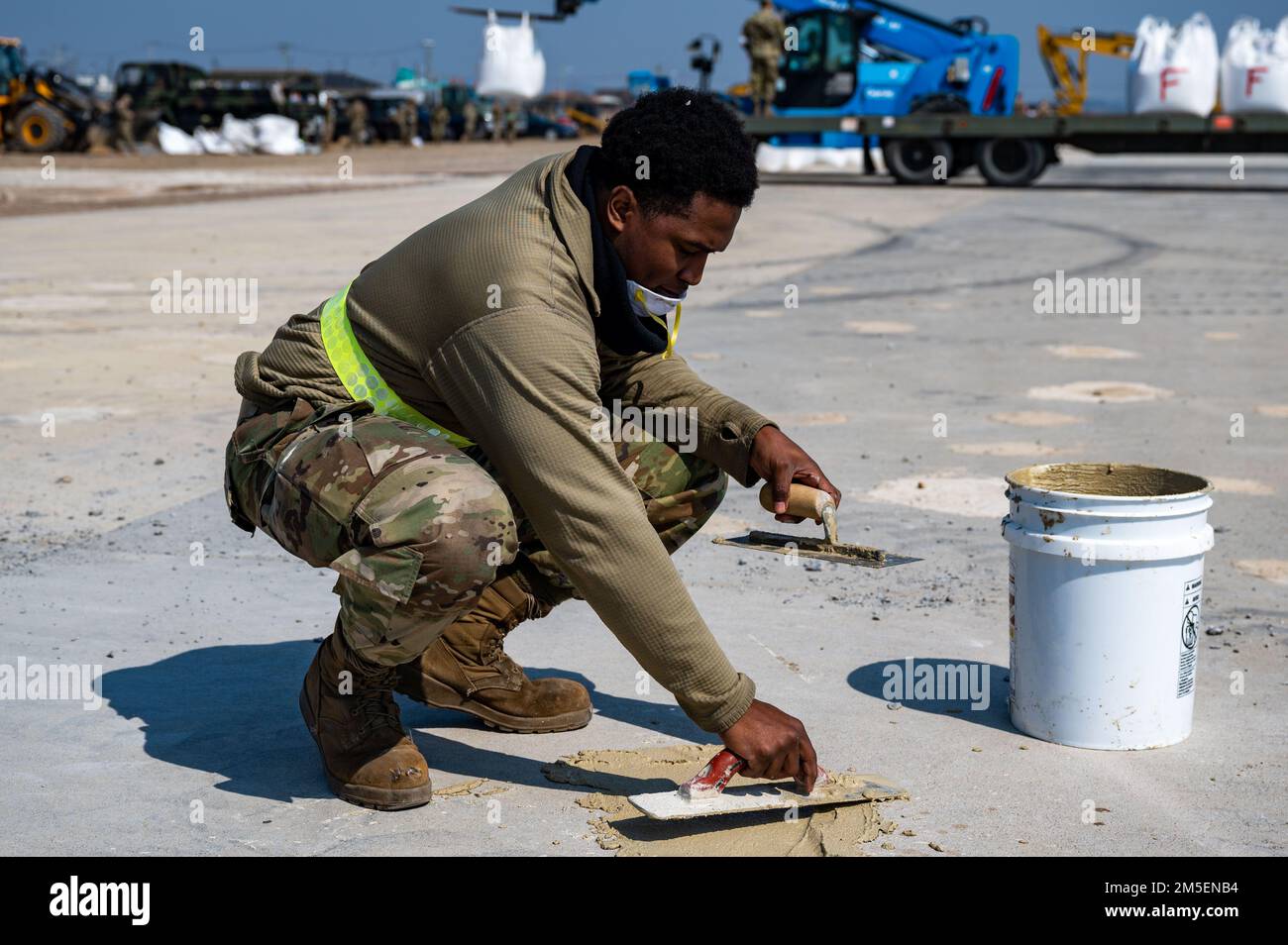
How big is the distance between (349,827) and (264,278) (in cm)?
898

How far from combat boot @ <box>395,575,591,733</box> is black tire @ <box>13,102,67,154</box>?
32.4 m

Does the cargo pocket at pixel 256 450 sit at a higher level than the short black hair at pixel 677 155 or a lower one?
lower

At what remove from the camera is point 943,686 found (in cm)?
363

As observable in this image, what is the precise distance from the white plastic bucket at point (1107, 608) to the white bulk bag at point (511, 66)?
5285cm

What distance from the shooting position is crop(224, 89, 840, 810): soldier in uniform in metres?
2.53

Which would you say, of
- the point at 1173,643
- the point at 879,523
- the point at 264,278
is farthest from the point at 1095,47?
the point at 1173,643

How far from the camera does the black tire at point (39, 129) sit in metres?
32.0

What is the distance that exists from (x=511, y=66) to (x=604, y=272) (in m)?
55.3

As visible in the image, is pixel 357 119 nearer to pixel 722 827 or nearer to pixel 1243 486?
pixel 1243 486

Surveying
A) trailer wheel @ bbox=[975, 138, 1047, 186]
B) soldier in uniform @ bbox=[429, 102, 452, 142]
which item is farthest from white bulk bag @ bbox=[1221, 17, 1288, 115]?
soldier in uniform @ bbox=[429, 102, 452, 142]

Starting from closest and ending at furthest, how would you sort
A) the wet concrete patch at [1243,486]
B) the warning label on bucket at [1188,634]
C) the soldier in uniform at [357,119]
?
the warning label on bucket at [1188,634] → the wet concrete patch at [1243,486] → the soldier in uniform at [357,119]

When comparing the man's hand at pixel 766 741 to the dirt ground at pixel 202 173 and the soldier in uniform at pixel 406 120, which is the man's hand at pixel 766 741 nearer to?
the dirt ground at pixel 202 173

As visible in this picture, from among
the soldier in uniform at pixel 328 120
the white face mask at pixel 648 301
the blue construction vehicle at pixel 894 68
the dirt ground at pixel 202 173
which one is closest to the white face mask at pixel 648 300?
the white face mask at pixel 648 301
